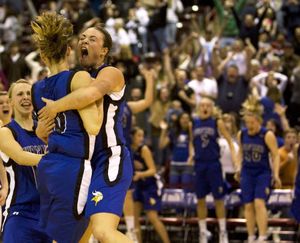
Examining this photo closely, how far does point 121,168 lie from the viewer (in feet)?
20.4

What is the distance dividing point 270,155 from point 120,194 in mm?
6630

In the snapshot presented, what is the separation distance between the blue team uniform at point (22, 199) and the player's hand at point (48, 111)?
29.1 inches

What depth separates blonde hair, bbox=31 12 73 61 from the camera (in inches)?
243

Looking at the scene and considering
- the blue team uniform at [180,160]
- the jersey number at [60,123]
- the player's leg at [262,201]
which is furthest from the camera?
the blue team uniform at [180,160]

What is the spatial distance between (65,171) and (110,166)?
1.04ft

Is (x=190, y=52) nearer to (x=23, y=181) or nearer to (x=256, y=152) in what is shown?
(x=256, y=152)

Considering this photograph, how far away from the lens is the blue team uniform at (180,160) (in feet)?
46.6

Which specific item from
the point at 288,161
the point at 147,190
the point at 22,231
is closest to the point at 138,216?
the point at 147,190

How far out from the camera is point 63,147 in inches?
241

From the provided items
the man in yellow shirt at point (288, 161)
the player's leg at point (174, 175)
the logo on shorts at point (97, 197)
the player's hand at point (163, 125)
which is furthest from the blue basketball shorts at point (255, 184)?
the logo on shorts at point (97, 197)

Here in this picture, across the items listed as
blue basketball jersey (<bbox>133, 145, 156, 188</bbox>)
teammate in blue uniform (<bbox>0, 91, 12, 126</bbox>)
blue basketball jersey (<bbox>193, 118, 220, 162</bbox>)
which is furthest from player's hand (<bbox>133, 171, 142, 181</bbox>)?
teammate in blue uniform (<bbox>0, 91, 12, 126</bbox>)

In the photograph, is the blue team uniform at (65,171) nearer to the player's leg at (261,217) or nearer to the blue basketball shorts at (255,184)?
the player's leg at (261,217)

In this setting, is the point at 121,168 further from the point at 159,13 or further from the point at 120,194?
the point at 159,13

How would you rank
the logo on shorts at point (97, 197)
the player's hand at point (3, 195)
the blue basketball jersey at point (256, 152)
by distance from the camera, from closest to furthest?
the logo on shorts at point (97, 197) → the player's hand at point (3, 195) → the blue basketball jersey at point (256, 152)
